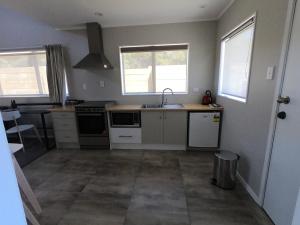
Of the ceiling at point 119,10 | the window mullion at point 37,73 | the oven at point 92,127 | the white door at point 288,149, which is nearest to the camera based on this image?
the white door at point 288,149

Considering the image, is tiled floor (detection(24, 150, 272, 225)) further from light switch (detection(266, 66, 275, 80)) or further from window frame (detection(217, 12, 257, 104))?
light switch (detection(266, 66, 275, 80))

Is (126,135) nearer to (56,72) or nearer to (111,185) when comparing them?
(111,185)

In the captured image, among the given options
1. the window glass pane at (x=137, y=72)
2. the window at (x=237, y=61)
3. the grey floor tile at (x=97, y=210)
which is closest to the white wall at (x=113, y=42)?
the window glass pane at (x=137, y=72)

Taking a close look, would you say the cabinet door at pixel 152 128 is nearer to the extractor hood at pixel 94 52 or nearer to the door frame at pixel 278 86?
the extractor hood at pixel 94 52

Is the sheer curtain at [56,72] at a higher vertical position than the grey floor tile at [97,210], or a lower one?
higher

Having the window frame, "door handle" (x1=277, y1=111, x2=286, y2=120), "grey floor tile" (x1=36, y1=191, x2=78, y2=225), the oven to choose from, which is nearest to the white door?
"door handle" (x1=277, y1=111, x2=286, y2=120)

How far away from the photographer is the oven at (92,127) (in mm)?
3156

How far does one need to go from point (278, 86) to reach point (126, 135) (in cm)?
250

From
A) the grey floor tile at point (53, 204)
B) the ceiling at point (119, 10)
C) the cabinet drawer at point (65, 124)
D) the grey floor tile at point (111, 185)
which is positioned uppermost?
the ceiling at point (119, 10)

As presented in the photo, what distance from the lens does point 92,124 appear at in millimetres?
3227

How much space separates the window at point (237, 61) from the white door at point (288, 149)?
655 millimetres

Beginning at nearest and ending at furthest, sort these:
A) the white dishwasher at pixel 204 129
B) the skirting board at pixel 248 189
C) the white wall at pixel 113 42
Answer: the skirting board at pixel 248 189 < the white dishwasher at pixel 204 129 < the white wall at pixel 113 42

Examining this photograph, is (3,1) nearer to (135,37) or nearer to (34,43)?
(34,43)

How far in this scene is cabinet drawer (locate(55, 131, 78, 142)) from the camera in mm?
3332
